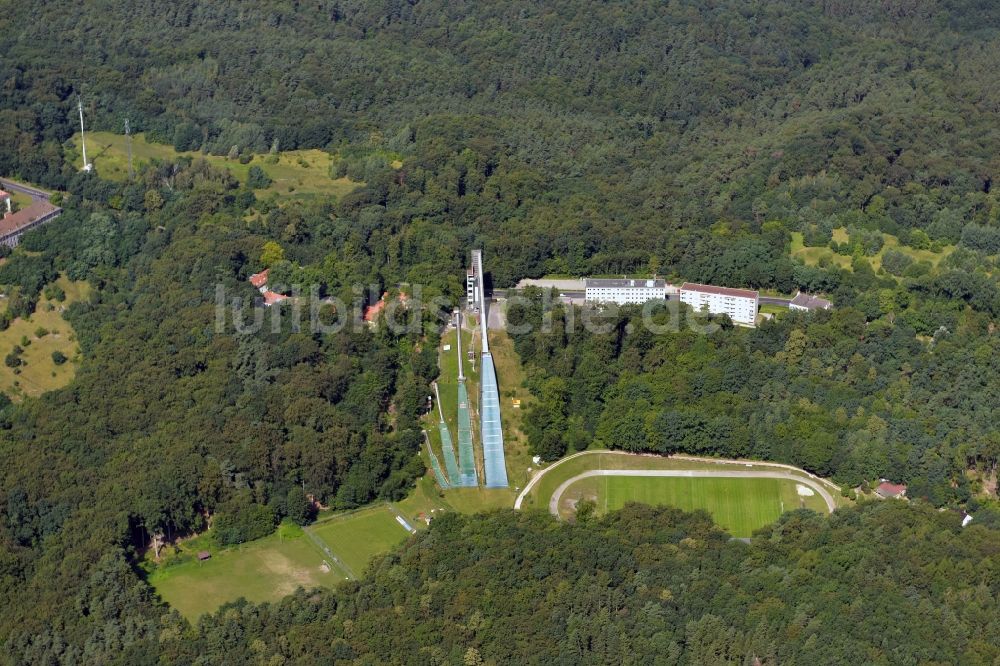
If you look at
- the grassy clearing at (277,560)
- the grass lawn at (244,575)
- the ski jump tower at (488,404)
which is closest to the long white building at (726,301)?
the ski jump tower at (488,404)

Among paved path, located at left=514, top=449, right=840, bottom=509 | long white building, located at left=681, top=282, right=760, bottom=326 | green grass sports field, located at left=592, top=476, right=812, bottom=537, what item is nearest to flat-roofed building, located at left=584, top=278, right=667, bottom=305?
long white building, located at left=681, top=282, right=760, bottom=326

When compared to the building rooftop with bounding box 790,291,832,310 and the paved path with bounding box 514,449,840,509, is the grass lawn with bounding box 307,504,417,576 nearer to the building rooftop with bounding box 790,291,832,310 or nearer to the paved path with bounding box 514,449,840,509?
the paved path with bounding box 514,449,840,509

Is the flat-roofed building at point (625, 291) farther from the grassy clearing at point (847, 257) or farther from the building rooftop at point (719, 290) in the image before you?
the grassy clearing at point (847, 257)

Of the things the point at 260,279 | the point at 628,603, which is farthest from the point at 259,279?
the point at 628,603

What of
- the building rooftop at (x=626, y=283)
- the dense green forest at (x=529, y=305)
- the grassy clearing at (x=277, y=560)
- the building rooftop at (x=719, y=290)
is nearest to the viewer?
the dense green forest at (x=529, y=305)

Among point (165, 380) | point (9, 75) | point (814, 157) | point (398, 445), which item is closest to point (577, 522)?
point (398, 445)

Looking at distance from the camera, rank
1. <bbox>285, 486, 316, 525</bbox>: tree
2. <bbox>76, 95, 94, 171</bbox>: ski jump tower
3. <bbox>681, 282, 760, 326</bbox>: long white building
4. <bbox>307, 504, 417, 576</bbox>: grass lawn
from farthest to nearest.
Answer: <bbox>76, 95, 94, 171</bbox>: ski jump tower
<bbox>681, 282, 760, 326</bbox>: long white building
<bbox>285, 486, 316, 525</bbox>: tree
<bbox>307, 504, 417, 576</bbox>: grass lawn
